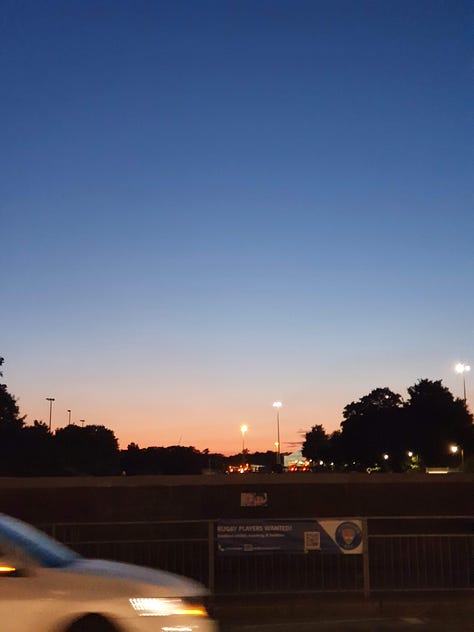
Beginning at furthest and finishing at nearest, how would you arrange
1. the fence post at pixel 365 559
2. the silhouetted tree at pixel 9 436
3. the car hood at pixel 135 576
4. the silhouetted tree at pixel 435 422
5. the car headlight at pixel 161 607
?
the silhouetted tree at pixel 435 422
the silhouetted tree at pixel 9 436
the fence post at pixel 365 559
the car hood at pixel 135 576
the car headlight at pixel 161 607

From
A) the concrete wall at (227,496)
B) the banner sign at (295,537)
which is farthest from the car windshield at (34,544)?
the concrete wall at (227,496)

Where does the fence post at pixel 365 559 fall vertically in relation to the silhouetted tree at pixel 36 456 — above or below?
below

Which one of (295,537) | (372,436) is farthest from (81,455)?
(295,537)

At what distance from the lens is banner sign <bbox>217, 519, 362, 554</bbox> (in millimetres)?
14984

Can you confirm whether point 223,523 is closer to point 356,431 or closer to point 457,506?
point 457,506

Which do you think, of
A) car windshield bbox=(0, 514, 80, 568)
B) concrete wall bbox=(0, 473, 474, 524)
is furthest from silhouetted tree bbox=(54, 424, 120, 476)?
car windshield bbox=(0, 514, 80, 568)

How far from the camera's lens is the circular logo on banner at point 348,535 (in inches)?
590

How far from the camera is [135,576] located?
8031 millimetres

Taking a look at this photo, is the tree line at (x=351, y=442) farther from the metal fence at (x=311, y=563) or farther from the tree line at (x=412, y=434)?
the metal fence at (x=311, y=563)

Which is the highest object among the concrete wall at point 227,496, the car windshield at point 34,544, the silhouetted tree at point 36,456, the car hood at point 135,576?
the silhouetted tree at point 36,456

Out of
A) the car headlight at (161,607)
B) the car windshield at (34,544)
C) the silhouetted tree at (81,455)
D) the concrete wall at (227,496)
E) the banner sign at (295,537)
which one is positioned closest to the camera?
the car headlight at (161,607)

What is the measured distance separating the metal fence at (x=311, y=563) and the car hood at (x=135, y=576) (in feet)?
21.3

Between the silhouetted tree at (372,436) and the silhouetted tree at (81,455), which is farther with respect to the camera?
the silhouetted tree at (372,436)

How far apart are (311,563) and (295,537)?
22.8 inches
